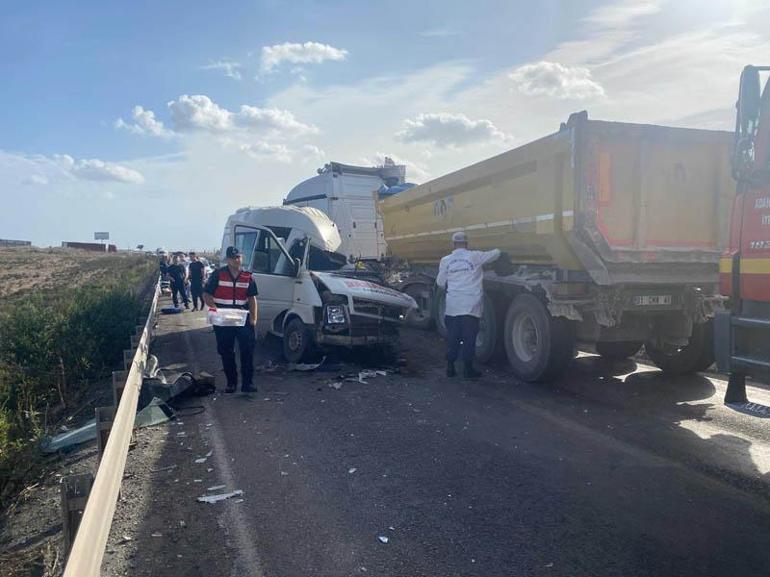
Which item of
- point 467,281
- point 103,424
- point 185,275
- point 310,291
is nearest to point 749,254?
point 467,281

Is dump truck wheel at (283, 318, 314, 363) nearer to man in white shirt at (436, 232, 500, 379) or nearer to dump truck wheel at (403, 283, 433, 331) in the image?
man in white shirt at (436, 232, 500, 379)

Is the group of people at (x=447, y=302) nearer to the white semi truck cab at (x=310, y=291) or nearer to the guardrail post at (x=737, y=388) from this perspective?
the white semi truck cab at (x=310, y=291)

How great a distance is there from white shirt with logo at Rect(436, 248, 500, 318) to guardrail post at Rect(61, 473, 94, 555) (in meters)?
5.26

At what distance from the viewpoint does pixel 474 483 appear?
14.6ft

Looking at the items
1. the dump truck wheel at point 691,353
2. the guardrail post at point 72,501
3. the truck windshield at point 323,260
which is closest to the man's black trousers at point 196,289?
the truck windshield at point 323,260

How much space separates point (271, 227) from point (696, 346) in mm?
6612

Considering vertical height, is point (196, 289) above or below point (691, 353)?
above

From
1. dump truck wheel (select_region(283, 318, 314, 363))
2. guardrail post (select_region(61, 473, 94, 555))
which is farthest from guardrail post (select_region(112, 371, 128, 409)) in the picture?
dump truck wheel (select_region(283, 318, 314, 363))

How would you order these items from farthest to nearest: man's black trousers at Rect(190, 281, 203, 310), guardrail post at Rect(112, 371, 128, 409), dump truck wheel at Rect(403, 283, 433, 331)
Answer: man's black trousers at Rect(190, 281, 203, 310), dump truck wheel at Rect(403, 283, 433, 331), guardrail post at Rect(112, 371, 128, 409)

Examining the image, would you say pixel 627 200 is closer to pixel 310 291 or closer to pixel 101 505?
pixel 310 291

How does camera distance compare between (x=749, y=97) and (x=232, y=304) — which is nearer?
(x=749, y=97)

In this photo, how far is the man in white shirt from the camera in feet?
25.0

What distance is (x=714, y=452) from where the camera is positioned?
16.4 feet

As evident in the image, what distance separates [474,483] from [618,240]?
3406mm
